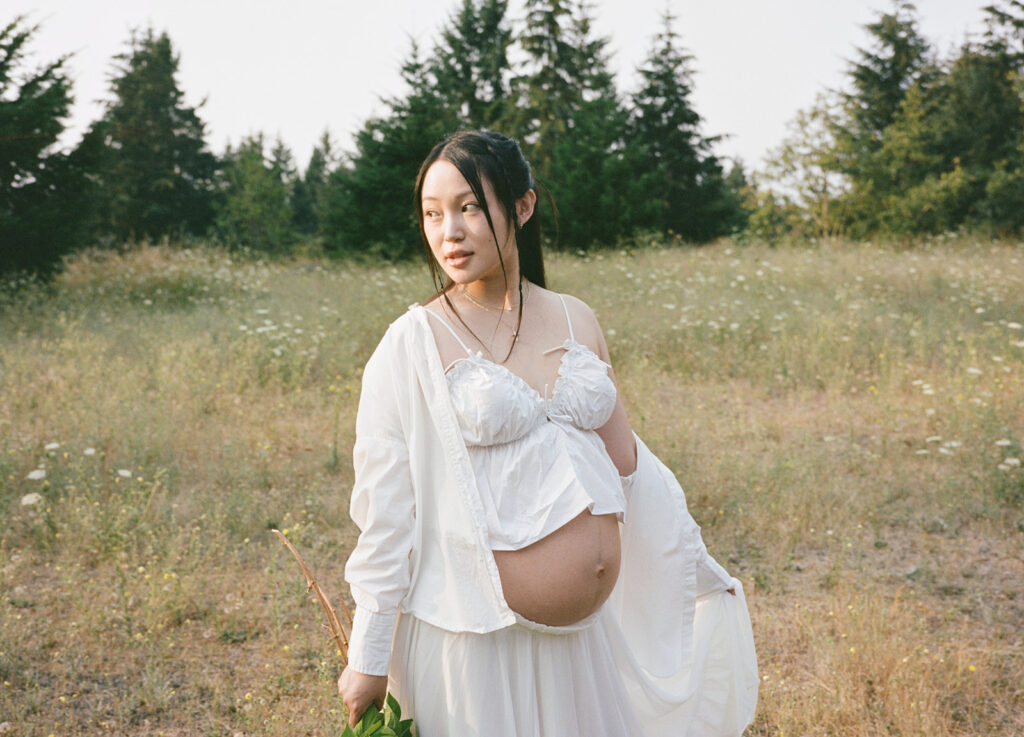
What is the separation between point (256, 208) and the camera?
2594 cm

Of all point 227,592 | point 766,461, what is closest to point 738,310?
point 766,461

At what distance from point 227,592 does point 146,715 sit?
2.64ft

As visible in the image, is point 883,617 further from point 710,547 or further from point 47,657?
point 47,657

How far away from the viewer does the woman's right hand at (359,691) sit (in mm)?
1399

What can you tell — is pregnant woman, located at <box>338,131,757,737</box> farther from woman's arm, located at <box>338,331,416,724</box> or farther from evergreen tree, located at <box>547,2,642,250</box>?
evergreen tree, located at <box>547,2,642,250</box>

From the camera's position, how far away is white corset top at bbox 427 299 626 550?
4.69ft

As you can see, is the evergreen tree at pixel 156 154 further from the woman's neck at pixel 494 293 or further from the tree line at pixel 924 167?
→ the woman's neck at pixel 494 293

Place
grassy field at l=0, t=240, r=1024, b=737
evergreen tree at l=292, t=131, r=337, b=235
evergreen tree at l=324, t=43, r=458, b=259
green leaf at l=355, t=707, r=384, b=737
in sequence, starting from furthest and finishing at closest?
evergreen tree at l=292, t=131, r=337, b=235, evergreen tree at l=324, t=43, r=458, b=259, grassy field at l=0, t=240, r=1024, b=737, green leaf at l=355, t=707, r=384, b=737

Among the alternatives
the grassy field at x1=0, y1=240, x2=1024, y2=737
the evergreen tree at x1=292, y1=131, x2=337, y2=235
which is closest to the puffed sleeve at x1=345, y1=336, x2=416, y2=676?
the grassy field at x1=0, y1=240, x2=1024, y2=737

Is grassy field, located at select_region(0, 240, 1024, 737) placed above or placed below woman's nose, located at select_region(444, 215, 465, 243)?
below

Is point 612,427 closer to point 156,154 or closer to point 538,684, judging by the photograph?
point 538,684

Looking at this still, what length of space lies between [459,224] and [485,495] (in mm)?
541

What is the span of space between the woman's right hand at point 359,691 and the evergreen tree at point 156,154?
27346 millimetres

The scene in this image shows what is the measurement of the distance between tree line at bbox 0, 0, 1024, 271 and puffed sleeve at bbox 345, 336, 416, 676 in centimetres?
1053
